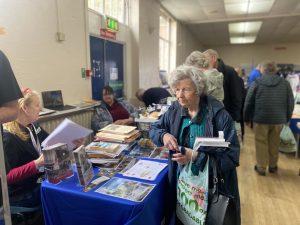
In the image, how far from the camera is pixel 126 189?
4.12 feet

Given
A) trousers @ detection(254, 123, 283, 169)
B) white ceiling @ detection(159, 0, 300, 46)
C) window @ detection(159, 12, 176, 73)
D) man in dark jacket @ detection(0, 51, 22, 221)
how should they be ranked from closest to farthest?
man in dark jacket @ detection(0, 51, 22, 221) → trousers @ detection(254, 123, 283, 169) → white ceiling @ detection(159, 0, 300, 46) → window @ detection(159, 12, 176, 73)

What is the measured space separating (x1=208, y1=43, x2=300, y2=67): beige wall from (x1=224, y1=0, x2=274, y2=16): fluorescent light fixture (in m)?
6.78

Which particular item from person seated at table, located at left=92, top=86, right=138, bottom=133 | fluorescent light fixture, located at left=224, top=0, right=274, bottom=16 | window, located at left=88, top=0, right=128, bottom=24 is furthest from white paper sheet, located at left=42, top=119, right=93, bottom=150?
fluorescent light fixture, located at left=224, top=0, right=274, bottom=16

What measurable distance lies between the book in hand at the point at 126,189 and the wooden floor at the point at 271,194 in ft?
4.76

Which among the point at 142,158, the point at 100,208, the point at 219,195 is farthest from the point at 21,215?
the point at 219,195

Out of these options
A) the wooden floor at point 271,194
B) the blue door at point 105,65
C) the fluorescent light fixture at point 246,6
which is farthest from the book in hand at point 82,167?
the fluorescent light fixture at point 246,6

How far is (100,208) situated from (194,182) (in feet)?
1.70

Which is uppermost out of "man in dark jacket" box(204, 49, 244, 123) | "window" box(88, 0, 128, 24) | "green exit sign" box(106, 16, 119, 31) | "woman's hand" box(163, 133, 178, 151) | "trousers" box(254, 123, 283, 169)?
"window" box(88, 0, 128, 24)

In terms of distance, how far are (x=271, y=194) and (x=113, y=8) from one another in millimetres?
3925

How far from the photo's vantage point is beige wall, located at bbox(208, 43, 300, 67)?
470 inches

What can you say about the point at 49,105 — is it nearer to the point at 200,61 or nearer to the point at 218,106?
the point at 200,61

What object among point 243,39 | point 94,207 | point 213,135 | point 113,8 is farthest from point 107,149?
point 243,39

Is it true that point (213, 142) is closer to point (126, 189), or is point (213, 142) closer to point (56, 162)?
point (126, 189)

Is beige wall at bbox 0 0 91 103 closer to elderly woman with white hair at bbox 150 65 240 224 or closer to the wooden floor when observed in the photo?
elderly woman with white hair at bbox 150 65 240 224
